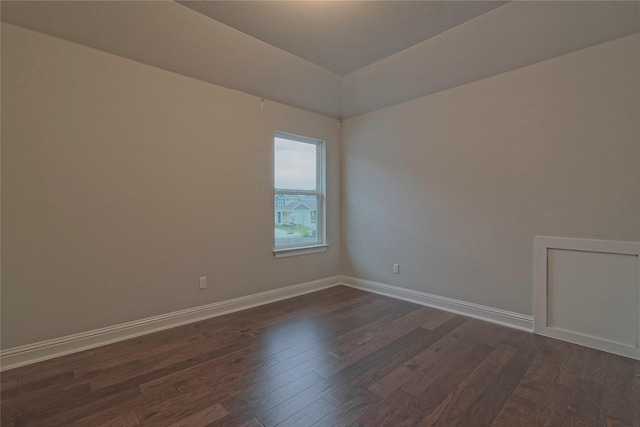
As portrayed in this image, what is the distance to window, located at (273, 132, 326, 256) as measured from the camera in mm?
3760

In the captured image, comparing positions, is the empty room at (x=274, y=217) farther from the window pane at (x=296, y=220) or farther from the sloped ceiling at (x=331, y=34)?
the window pane at (x=296, y=220)

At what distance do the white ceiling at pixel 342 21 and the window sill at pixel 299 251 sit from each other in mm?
2196

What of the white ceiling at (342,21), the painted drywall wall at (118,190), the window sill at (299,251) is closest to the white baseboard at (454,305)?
the window sill at (299,251)

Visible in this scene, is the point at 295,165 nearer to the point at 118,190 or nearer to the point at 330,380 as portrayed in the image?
the point at 118,190

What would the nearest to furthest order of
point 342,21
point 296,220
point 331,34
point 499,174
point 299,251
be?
1. point 342,21
2. point 331,34
3. point 499,174
4. point 299,251
5. point 296,220

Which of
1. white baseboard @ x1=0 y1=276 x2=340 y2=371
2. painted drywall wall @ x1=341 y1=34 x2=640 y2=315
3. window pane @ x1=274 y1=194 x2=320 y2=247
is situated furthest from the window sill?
painted drywall wall @ x1=341 y1=34 x2=640 y2=315

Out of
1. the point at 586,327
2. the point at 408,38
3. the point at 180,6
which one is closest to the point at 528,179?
the point at 586,327

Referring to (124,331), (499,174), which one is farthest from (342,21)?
(124,331)

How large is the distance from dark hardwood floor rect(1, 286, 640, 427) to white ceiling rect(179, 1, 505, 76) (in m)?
2.67

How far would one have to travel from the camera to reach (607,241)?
7.75 feet

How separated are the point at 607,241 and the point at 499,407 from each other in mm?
1668

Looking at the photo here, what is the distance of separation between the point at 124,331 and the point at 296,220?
7.11 ft

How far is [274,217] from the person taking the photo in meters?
3.65

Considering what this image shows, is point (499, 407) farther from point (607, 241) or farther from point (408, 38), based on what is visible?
point (408, 38)
